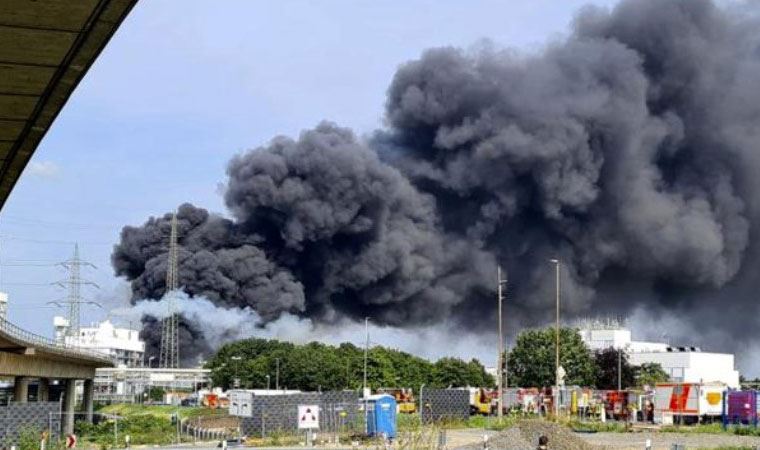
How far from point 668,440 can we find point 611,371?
261 ft

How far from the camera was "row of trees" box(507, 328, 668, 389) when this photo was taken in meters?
115

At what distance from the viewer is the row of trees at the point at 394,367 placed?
373ft

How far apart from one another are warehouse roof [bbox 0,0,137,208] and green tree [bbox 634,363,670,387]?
115 metres

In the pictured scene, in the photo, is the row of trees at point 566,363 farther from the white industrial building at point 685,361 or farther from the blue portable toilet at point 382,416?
the blue portable toilet at point 382,416

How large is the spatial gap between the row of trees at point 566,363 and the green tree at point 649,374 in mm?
187

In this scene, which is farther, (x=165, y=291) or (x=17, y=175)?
(x=165, y=291)

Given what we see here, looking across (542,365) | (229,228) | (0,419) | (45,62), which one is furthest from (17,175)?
(229,228)

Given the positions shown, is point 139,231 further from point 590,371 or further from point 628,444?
point 628,444

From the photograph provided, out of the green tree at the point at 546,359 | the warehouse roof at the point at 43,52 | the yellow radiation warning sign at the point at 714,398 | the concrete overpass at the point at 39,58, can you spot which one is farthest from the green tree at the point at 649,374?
the warehouse roof at the point at 43,52

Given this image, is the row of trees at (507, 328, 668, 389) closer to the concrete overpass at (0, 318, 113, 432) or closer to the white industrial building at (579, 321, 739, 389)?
the white industrial building at (579, 321, 739, 389)

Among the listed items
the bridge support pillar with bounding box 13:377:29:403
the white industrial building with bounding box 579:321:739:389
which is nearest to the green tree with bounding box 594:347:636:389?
the white industrial building with bounding box 579:321:739:389

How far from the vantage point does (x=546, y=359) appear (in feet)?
379

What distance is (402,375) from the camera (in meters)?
122

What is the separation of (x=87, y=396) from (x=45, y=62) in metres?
83.6
